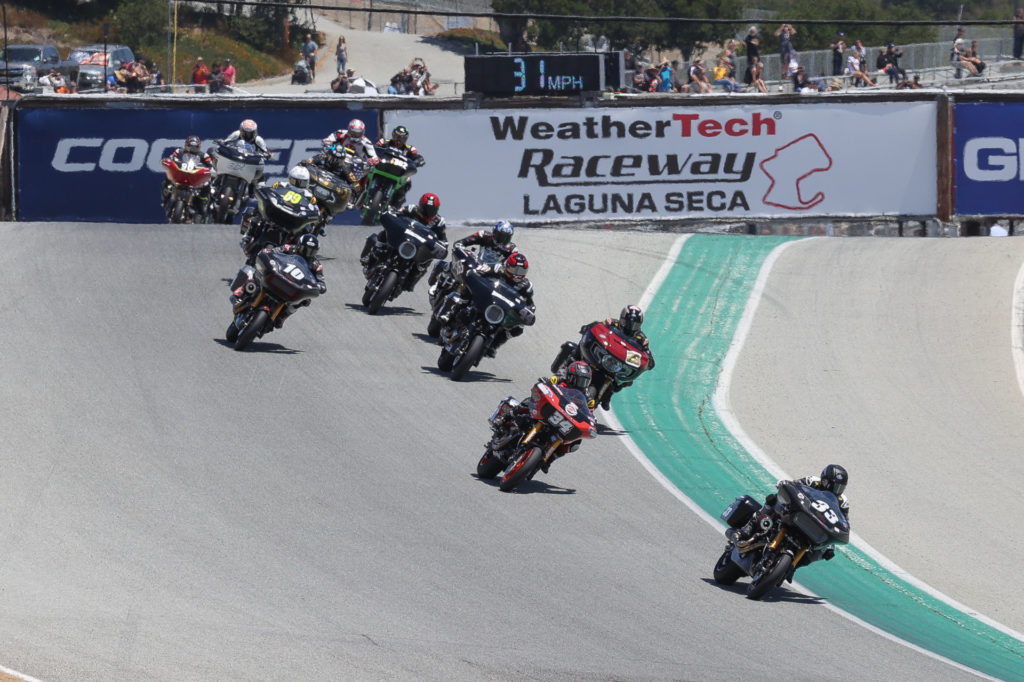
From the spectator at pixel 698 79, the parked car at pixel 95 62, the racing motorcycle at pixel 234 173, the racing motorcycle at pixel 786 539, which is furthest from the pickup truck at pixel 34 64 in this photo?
the racing motorcycle at pixel 786 539

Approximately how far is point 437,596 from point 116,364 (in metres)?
7.69

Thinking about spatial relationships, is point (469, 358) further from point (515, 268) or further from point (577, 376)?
point (577, 376)

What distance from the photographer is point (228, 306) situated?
1962 cm

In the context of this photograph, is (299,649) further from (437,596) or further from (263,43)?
(263,43)

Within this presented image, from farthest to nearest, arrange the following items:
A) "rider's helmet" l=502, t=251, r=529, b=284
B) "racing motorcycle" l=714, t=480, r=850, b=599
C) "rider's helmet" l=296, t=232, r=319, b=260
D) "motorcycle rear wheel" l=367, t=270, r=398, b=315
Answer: "motorcycle rear wheel" l=367, t=270, r=398, b=315
"rider's helmet" l=296, t=232, r=319, b=260
"rider's helmet" l=502, t=251, r=529, b=284
"racing motorcycle" l=714, t=480, r=850, b=599

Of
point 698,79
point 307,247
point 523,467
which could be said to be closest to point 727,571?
point 523,467

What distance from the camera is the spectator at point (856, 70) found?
36250mm

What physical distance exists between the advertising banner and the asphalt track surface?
309 inches

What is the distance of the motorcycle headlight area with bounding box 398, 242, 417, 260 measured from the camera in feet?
60.1

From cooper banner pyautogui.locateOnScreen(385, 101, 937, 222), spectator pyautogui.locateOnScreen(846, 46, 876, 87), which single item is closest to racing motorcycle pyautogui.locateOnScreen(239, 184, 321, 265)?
cooper banner pyautogui.locateOnScreen(385, 101, 937, 222)

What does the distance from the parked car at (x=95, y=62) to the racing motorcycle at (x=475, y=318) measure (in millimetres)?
25981

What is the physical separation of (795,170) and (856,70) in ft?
35.7

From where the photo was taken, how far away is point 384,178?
23312mm

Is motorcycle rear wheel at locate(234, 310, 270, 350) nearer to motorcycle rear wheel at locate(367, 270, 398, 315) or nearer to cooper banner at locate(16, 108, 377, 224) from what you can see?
motorcycle rear wheel at locate(367, 270, 398, 315)
